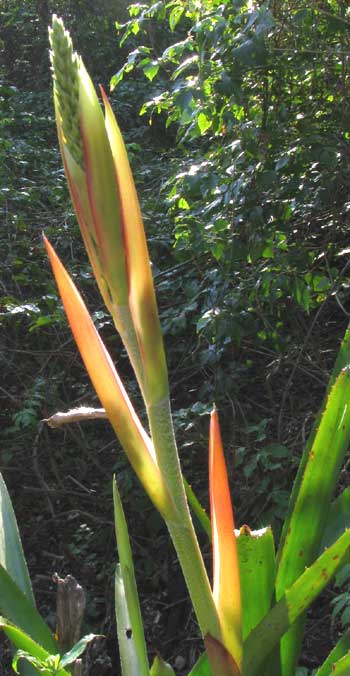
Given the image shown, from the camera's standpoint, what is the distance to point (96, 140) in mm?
636

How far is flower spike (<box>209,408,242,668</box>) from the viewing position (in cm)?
75

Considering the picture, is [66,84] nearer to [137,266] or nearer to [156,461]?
[137,266]

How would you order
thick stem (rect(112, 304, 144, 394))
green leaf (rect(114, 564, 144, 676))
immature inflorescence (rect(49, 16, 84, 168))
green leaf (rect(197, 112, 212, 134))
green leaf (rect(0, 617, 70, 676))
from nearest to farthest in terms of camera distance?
immature inflorescence (rect(49, 16, 84, 168)) → thick stem (rect(112, 304, 144, 394)) → green leaf (rect(0, 617, 70, 676)) → green leaf (rect(114, 564, 144, 676)) → green leaf (rect(197, 112, 212, 134))

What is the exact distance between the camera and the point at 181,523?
0.75 meters

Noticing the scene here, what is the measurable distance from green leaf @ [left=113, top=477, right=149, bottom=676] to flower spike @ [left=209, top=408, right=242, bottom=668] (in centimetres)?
19

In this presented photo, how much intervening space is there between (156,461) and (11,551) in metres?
0.48

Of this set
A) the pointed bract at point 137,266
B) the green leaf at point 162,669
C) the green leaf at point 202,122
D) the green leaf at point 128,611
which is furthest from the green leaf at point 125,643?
the green leaf at point 202,122

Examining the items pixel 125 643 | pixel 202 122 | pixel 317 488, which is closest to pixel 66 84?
pixel 317 488

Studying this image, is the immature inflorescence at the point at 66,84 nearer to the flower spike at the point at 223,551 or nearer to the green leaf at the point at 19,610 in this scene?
the flower spike at the point at 223,551

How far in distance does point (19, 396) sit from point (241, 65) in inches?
52.0

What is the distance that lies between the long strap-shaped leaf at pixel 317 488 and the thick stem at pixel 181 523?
216 millimetres

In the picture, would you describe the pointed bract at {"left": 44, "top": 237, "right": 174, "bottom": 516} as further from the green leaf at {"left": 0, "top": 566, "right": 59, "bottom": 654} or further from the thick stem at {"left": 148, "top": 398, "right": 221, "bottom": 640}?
the green leaf at {"left": 0, "top": 566, "right": 59, "bottom": 654}

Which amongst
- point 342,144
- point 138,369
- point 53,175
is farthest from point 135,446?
point 53,175

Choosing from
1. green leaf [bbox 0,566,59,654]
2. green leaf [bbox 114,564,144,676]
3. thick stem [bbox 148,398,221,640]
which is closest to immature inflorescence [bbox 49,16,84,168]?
thick stem [bbox 148,398,221,640]
